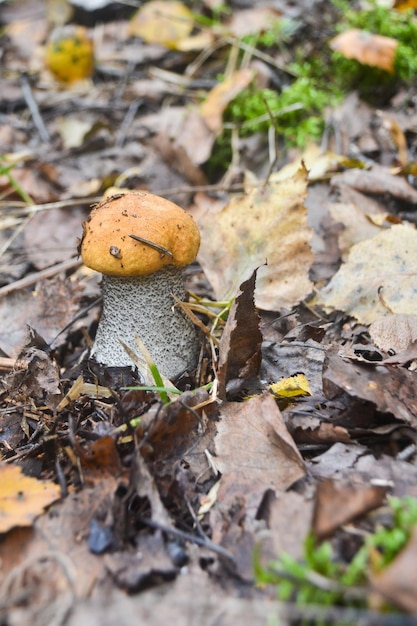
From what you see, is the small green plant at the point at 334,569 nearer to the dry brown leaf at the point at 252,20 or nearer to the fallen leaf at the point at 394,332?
the fallen leaf at the point at 394,332

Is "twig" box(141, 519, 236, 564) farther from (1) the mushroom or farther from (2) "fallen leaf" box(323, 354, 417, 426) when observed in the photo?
(1) the mushroom

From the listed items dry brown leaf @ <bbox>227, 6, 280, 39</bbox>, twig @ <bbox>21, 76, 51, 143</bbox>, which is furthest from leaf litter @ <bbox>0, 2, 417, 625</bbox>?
dry brown leaf @ <bbox>227, 6, 280, 39</bbox>

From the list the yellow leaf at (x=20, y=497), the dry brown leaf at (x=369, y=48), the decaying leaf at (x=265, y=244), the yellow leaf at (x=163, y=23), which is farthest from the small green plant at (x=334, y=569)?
the yellow leaf at (x=163, y=23)

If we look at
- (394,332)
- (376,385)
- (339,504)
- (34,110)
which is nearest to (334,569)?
(339,504)

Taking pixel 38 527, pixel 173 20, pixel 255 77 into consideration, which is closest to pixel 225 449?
pixel 38 527

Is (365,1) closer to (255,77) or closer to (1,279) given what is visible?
(255,77)

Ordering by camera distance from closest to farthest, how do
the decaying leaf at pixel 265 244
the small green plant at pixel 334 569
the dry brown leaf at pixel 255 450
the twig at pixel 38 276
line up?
the small green plant at pixel 334 569 → the dry brown leaf at pixel 255 450 → the decaying leaf at pixel 265 244 → the twig at pixel 38 276

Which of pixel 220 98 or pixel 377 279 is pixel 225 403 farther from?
pixel 220 98
